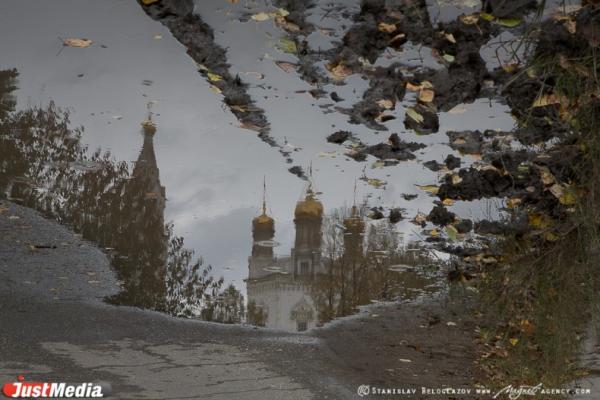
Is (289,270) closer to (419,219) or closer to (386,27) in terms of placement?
(419,219)

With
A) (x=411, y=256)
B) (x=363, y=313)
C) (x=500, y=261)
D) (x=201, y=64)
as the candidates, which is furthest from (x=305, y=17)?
(x=411, y=256)

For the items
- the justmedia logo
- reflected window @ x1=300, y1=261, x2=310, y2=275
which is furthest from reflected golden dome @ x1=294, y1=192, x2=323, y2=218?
the justmedia logo

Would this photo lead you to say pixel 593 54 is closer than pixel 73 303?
Yes

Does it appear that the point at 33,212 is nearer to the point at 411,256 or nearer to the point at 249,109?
the point at 249,109

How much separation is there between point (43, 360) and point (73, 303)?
9.29 feet

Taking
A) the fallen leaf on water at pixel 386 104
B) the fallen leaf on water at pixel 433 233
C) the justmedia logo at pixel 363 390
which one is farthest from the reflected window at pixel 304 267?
the fallen leaf on water at pixel 386 104

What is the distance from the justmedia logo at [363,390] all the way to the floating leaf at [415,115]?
10.3 feet

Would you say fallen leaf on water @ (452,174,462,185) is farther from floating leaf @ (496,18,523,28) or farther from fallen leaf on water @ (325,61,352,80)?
floating leaf @ (496,18,523,28)

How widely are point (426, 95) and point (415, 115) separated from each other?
0.63ft

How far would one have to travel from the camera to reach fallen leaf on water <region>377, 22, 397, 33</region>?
342 centimetres

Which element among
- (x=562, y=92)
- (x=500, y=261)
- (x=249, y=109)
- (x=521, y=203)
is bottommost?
(x=500, y=261)

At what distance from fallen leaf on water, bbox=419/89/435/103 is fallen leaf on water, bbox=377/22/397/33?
52cm

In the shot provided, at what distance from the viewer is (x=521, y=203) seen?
3.81m

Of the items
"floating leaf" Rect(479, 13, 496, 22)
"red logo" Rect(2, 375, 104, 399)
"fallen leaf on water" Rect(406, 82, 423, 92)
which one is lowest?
"red logo" Rect(2, 375, 104, 399)
